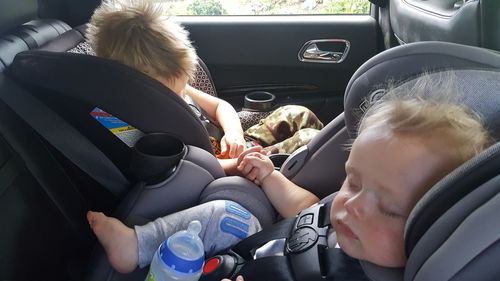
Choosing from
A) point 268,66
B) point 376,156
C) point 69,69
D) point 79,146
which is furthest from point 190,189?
point 268,66

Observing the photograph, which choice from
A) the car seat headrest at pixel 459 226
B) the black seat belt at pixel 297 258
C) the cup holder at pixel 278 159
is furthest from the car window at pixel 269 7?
the car seat headrest at pixel 459 226

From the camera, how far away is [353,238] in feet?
2.73

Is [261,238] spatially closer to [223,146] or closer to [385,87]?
[385,87]

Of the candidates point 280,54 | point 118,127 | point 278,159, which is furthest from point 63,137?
point 280,54

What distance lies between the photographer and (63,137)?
113 centimetres

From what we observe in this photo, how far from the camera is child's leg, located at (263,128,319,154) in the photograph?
154 centimetres

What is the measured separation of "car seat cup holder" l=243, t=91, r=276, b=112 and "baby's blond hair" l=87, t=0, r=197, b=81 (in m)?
0.54

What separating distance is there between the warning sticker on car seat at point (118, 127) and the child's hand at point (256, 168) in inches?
10.7

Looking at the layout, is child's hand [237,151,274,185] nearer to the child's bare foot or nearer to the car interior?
the car interior

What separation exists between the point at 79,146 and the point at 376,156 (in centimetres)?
67

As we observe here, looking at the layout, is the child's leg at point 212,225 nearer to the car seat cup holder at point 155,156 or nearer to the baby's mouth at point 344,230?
the car seat cup holder at point 155,156

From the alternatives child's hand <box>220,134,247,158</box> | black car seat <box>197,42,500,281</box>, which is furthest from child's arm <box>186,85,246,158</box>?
black car seat <box>197,42,500,281</box>

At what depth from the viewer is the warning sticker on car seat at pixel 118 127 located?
117 centimetres

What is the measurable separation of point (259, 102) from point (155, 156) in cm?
85
